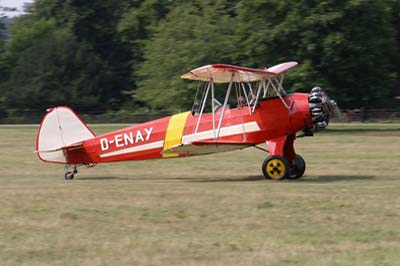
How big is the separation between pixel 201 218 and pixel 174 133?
7.14 meters

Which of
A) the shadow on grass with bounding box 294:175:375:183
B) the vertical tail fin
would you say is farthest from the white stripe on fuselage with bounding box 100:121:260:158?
the vertical tail fin

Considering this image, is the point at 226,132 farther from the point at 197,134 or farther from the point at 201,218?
the point at 201,218

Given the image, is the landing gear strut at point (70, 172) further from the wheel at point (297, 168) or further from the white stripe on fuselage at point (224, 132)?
the wheel at point (297, 168)

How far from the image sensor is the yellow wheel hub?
17703 mm

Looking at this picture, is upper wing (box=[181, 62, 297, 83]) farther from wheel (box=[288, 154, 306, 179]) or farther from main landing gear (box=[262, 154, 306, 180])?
wheel (box=[288, 154, 306, 179])

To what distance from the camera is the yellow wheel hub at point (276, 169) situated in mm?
17703

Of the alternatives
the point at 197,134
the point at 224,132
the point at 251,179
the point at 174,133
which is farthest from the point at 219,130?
the point at 251,179

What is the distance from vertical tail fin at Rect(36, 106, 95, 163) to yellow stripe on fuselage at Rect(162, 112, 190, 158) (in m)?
2.03

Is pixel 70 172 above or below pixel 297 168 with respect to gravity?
above

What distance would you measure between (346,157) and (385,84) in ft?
62.9

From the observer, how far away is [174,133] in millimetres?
18844

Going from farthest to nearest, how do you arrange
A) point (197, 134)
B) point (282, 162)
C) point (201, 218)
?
1. point (197, 134)
2. point (282, 162)
3. point (201, 218)

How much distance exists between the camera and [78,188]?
53.5 feet

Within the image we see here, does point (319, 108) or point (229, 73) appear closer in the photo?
point (319, 108)
